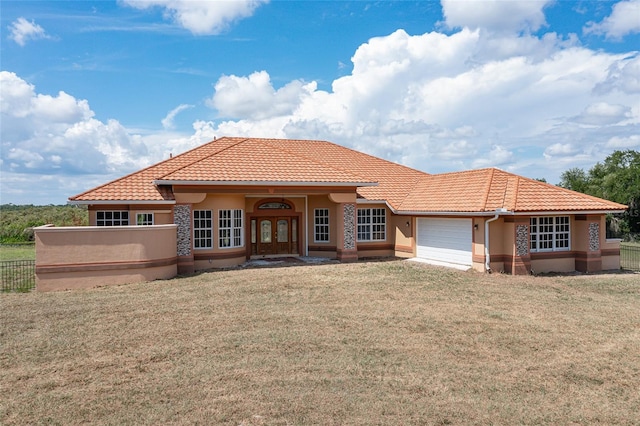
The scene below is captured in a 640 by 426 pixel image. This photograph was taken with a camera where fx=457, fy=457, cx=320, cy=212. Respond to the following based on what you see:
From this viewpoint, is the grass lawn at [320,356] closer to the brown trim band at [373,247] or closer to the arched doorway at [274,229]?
the arched doorway at [274,229]

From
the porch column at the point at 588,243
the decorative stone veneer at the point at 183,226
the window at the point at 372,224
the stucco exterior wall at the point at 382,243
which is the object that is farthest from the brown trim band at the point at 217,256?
the porch column at the point at 588,243

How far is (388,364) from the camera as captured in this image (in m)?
8.62

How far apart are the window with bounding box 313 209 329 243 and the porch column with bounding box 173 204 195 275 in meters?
6.79

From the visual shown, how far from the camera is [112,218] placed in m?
19.5

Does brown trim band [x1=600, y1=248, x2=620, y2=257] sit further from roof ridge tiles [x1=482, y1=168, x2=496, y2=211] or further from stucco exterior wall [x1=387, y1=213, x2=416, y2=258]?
stucco exterior wall [x1=387, y1=213, x2=416, y2=258]

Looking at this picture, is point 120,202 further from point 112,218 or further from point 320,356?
point 320,356

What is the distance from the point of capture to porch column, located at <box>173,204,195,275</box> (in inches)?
750

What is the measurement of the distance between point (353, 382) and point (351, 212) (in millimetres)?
14350

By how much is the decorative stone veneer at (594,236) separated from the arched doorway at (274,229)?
13448 millimetres

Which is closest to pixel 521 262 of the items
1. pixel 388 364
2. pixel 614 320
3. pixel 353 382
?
pixel 614 320

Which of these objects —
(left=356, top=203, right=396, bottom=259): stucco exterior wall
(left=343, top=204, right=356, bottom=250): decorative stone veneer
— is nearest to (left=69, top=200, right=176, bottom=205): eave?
(left=343, top=204, right=356, bottom=250): decorative stone veneer

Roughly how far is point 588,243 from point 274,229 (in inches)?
568

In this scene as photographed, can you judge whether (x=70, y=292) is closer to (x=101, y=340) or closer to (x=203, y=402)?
(x=101, y=340)

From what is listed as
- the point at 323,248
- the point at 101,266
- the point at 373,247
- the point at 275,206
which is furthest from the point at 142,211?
the point at 373,247
